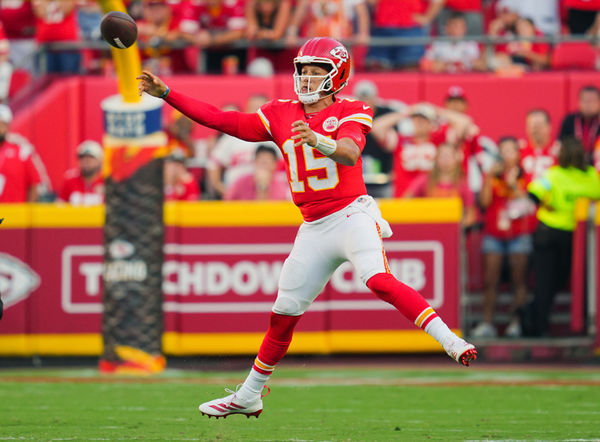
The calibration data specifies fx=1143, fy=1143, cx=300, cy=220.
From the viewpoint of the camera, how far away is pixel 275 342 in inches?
241

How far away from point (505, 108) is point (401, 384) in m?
4.71

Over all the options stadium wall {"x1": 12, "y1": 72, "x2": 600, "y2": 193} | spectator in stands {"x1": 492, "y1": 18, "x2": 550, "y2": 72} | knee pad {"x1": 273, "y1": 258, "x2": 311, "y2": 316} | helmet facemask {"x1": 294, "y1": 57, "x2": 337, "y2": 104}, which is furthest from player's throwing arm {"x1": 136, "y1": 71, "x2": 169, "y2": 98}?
spectator in stands {"x1": 492, "y1": 18, "x2": 550, "y2": 72}

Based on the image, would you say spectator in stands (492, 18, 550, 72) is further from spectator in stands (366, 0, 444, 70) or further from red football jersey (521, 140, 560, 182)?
red football jersey (521, 140, 560, 182)

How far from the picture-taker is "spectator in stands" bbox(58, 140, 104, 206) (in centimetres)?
1052

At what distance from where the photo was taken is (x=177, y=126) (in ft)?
37.4

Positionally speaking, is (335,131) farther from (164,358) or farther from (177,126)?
(177,126)

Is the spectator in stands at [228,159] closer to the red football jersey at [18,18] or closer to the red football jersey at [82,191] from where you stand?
the red football jersey at [82,191]

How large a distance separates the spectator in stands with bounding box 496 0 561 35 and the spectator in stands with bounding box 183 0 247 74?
2992mm

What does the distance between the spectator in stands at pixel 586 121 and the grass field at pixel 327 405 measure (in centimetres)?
256

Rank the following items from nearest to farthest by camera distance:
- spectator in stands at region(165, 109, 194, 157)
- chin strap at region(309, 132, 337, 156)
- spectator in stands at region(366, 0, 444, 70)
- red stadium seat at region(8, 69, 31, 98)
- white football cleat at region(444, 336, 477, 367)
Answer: chin strap at region(309, 132, 337, 156), white football cleat at region(444, 336, 477, 367), spectator in stands at region(165, 109, 194, 157), spectator in stands at region(366, 0, 444, 70), red stadium seat at region(8, 69, 31, 98)

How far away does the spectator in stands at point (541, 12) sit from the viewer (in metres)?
12.7

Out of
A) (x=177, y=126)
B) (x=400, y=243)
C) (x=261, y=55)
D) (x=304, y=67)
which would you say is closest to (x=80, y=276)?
(x=177, y=126)

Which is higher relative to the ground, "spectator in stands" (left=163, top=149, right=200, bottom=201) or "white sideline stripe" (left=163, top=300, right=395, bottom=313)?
"spectator in stands" (left=163, top=149, right=200, bottom=201)

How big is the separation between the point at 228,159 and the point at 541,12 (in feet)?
13.5
